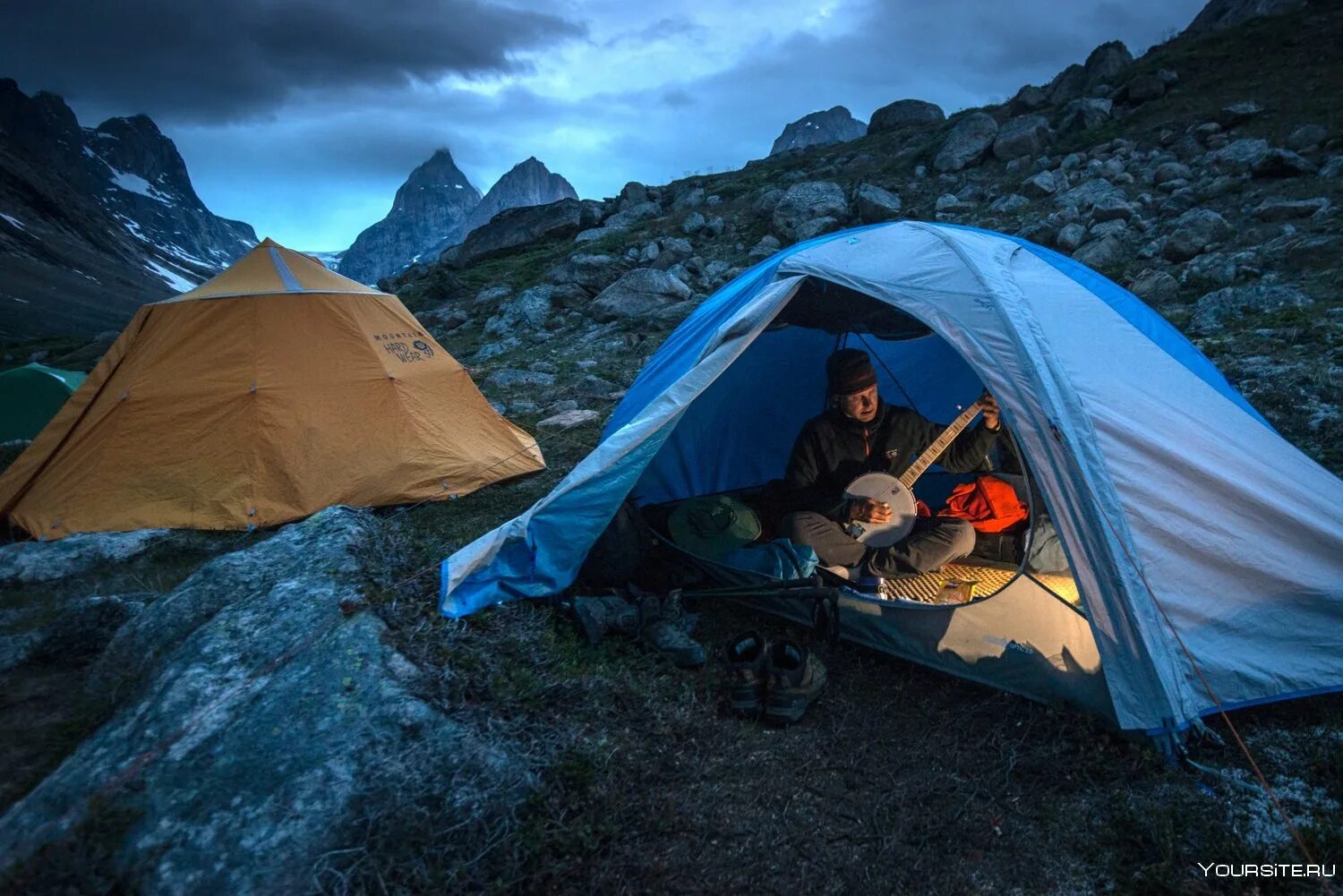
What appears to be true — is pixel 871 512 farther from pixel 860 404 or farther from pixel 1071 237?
pixel 1071 237

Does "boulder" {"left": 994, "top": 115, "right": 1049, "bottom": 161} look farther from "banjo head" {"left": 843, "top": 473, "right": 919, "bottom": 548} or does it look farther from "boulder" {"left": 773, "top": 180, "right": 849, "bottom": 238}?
"banjo head" {"left": 843, "top": 473, "right": 919, "bottom": 548}

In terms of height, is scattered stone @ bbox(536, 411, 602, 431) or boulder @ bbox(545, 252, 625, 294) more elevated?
boulder @ bbox(545, 252, 625, 294)

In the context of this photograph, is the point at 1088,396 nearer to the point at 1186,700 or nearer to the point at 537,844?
the point at 1186,700

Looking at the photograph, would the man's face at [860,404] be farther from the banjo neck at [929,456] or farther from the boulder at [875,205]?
the boulder at [875,205]

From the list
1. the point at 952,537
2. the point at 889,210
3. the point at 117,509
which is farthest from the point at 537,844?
the point at 889,210

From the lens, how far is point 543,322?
18000 millimetres

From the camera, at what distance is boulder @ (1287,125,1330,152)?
13719mm

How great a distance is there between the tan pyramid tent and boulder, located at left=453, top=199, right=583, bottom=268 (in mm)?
23731

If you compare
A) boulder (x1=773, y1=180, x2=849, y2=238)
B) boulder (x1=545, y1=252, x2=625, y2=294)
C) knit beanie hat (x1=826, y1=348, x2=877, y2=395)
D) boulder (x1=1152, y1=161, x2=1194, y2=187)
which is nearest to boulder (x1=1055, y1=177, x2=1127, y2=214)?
boulder (x1=1152, y1=161, x2=1194, y2=187)

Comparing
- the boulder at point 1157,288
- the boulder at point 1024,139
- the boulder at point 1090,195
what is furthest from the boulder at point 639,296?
the boulder at point 1024,139

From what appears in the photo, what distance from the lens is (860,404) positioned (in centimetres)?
530

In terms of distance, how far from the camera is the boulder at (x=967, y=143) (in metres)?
20.1

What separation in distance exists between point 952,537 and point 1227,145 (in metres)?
16.0

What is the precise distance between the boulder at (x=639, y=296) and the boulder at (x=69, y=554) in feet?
36.8
